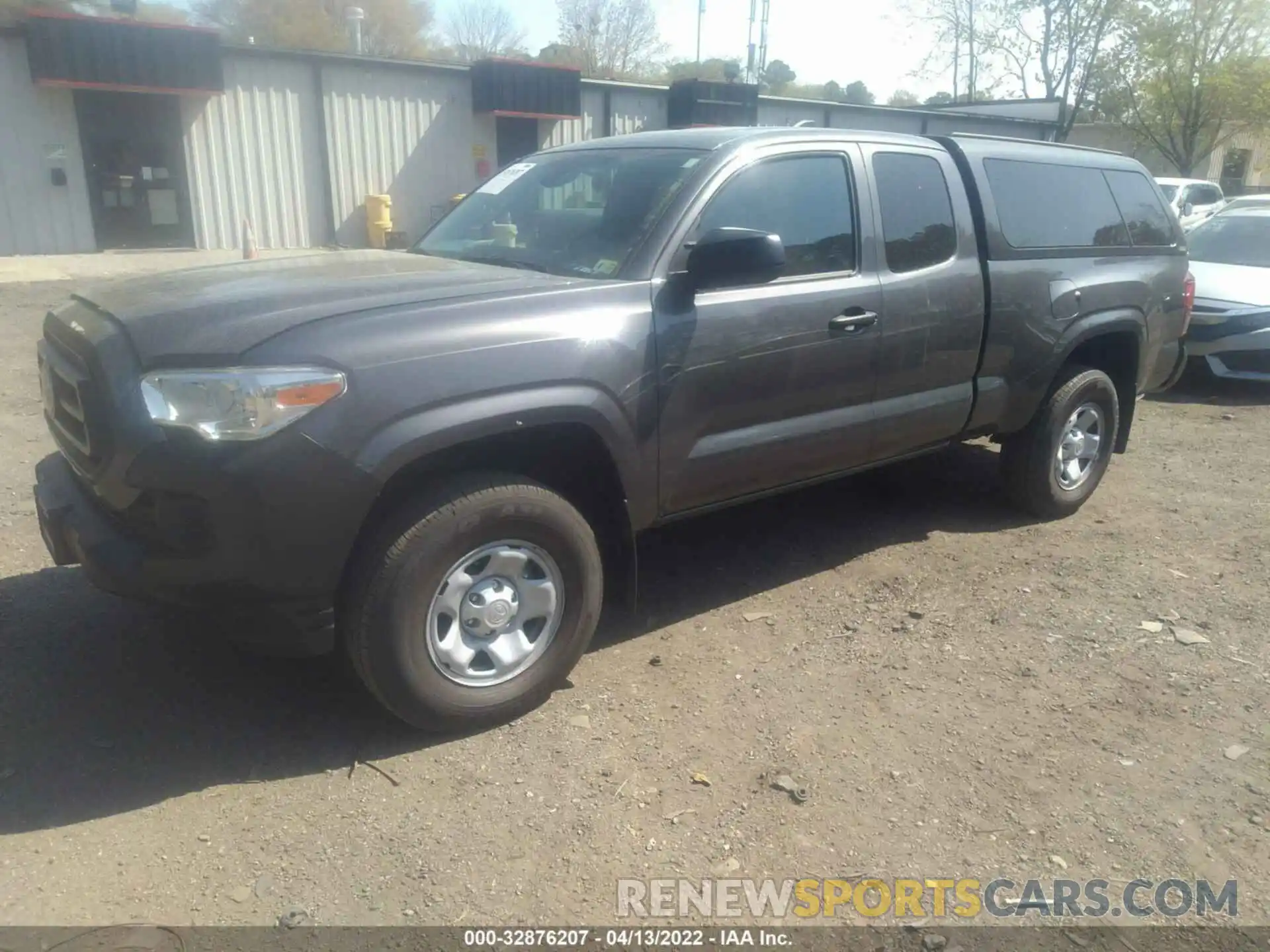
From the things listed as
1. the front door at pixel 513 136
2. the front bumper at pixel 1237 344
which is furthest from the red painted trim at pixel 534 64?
the front bumper at pixel 1237 344

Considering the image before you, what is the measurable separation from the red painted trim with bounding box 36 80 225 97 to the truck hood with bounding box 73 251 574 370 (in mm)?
14581

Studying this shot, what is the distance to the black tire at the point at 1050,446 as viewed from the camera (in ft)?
16.7

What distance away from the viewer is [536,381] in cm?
305

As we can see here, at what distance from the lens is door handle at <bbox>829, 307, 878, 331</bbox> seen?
3928mm

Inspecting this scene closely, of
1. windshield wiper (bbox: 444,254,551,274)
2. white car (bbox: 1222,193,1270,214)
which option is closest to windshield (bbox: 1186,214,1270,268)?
white car (bbox: 1222,193,1270,214)

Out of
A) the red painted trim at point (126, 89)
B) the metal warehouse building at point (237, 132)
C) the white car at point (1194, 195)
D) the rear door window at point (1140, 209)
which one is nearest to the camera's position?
the rear door window at point (1140, 209)

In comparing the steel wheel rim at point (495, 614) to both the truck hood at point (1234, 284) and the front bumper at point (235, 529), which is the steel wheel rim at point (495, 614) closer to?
the front bumper at point (235, 529)

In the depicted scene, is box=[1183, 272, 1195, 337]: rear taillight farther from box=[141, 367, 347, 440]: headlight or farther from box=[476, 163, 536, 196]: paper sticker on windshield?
box=[141, 367, 347, 440]: headlight

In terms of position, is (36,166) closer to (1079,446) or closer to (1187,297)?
(1079,446)

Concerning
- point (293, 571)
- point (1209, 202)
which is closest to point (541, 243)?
point (293, 571)

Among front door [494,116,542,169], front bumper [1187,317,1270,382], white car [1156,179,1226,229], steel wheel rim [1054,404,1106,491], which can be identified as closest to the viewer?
steel wheel rim [1054,404,1106,491]

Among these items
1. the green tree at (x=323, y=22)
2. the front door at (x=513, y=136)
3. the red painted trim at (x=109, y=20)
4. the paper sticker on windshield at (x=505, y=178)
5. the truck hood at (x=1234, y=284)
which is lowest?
the truck hood at (x=1234, y=284)

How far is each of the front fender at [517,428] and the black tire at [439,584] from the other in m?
0.18

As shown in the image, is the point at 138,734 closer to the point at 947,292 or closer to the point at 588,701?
the point at 588,701
